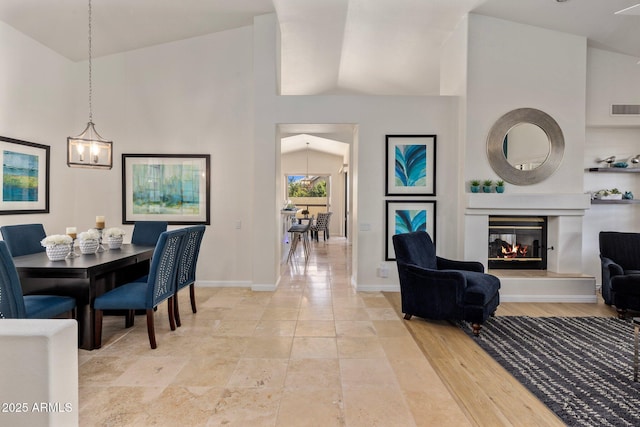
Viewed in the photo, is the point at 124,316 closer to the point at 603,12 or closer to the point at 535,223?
the point at 535,223

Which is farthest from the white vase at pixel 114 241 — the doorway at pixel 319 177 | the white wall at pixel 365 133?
the doorway at pixel 319 177

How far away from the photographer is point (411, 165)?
504cm

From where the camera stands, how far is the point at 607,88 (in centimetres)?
498

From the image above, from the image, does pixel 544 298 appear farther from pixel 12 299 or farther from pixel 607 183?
pixel 12 299

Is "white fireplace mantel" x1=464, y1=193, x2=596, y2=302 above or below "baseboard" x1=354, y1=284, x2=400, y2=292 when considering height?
above

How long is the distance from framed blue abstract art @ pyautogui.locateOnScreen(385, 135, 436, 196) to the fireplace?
3.65 ft

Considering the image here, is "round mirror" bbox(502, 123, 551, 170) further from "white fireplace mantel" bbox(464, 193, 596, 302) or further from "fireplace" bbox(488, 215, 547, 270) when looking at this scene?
"fireplace" bbox(488, 215, 547, 270)

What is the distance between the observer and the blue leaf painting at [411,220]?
16.6 feet

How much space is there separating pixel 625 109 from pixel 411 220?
341 cm

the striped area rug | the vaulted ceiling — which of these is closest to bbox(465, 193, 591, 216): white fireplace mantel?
the striped area rug

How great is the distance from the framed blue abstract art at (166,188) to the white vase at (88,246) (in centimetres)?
182

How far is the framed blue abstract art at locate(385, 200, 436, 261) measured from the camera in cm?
504

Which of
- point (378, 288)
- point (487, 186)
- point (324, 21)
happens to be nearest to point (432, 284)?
point (378, 288)

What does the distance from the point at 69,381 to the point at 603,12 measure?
19.6 ft
